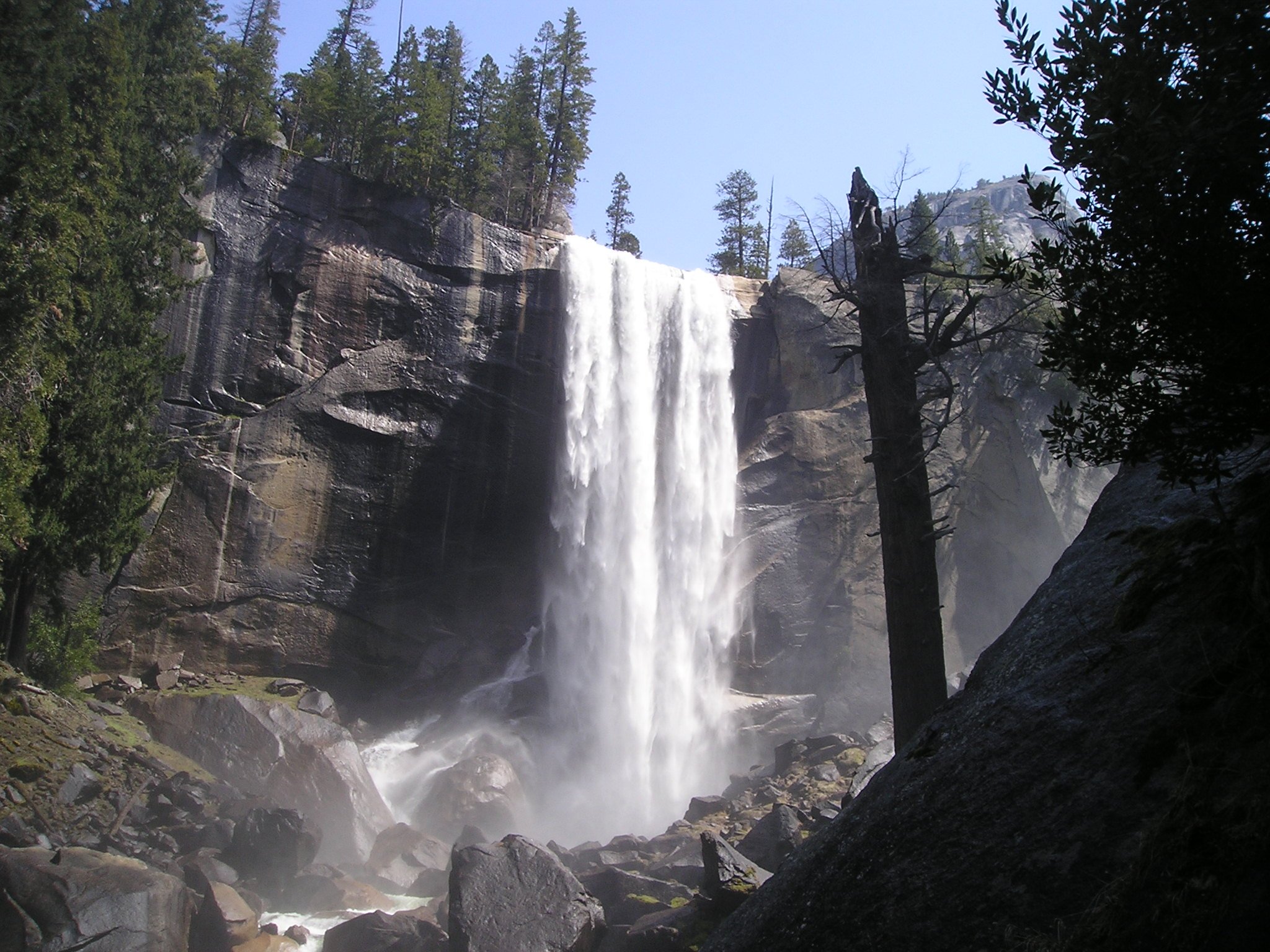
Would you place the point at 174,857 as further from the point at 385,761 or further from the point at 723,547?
the point at 723,547

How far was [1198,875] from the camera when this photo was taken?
8.10ft

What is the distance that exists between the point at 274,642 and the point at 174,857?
749 cm

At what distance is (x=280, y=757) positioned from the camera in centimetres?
1720

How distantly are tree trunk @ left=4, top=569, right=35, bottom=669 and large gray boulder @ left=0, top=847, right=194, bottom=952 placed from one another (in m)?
6.58

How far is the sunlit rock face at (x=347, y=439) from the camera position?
1973 cm

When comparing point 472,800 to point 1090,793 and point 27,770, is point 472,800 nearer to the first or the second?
point 27,770

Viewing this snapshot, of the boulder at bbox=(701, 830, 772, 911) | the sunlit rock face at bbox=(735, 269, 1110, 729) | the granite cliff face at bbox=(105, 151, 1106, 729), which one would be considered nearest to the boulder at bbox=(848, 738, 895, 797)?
the boulder at bbox=(701, 830, 772, 911)

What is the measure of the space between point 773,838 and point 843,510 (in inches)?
573

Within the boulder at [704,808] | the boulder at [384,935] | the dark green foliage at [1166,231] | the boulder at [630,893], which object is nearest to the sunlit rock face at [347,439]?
the boulder at [704,808]

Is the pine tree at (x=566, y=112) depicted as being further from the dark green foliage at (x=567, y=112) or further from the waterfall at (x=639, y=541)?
the waterfall at (x=639, y=541)

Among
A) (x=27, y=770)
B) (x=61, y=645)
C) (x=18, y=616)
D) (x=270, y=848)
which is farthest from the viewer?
(x=61, y=645)

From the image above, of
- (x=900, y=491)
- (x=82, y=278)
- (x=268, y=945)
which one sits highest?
(x=82, y=278)

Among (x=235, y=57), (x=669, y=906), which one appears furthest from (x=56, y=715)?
(x=235, y=57)

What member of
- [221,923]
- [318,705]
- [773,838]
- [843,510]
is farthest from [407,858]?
[843,510]
